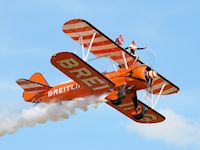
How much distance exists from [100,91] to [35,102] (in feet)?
12.5

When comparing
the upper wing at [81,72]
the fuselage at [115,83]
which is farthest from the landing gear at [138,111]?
the upper wing at [81,72]

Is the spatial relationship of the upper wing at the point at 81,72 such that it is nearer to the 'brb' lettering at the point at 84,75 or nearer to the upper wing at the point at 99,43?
the 'brb' lettering at the point at 84,75

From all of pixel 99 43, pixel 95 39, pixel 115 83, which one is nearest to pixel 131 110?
pixel 115 83

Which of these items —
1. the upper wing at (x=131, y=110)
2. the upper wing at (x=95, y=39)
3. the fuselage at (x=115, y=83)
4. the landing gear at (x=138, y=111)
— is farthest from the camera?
the upper wing at (x=131, y=110)

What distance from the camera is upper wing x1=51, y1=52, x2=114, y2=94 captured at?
31.4m

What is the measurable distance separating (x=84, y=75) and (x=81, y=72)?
219mm

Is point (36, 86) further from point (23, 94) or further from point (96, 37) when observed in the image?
point (96, 37)

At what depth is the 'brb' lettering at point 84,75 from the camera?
31.7 m

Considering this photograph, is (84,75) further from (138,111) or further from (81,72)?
(138,111)

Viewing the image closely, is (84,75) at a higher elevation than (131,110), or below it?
higher

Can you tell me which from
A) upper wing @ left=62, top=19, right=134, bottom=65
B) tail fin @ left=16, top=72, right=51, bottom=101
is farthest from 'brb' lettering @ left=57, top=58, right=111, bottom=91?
tail fin @ left=16, top=72, right=51, bottom=101

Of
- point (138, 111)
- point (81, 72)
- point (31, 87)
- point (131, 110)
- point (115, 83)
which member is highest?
point (81, 72)

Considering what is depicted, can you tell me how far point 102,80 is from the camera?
106ft
